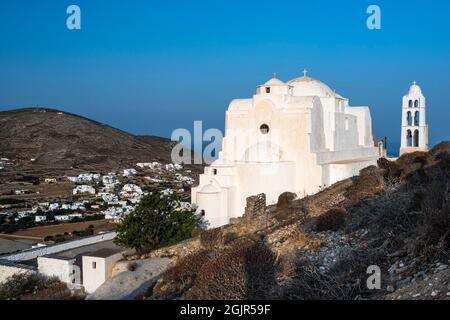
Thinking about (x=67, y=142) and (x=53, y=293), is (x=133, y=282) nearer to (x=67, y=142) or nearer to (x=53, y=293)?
(x=53, y=293)

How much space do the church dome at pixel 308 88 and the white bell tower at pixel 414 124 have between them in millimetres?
4291

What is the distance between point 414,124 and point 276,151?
360 inches

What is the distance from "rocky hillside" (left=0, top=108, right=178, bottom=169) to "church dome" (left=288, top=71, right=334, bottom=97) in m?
50.3

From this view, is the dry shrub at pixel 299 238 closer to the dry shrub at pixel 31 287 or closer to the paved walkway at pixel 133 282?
the paved walkway at pixel 133 282

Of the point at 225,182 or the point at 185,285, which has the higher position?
the point at 225,182

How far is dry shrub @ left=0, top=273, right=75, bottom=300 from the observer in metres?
13.6

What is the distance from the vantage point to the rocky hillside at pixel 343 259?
21.7 ft

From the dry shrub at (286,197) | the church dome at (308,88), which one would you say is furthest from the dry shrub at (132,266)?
the church dome at (308,88)

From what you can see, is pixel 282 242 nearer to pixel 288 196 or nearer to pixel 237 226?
pixel 237 226

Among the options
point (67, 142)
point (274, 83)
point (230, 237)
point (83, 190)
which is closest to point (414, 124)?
point (274, 83)

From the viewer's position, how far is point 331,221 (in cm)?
1062

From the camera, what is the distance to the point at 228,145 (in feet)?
72.9
